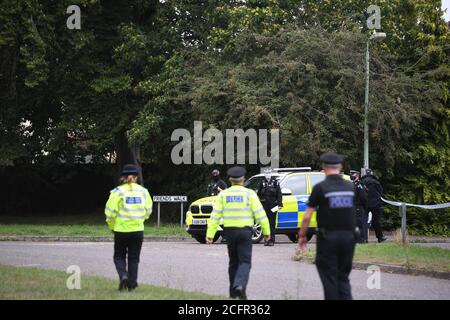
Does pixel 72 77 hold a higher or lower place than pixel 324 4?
lower

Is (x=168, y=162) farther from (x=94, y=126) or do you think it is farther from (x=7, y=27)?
(x=7, y=27)

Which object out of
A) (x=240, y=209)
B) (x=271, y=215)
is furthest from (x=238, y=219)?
(x=271, y=215)

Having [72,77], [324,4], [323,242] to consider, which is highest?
[324,4]

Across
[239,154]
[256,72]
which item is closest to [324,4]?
[256,72]

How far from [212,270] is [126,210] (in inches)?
152

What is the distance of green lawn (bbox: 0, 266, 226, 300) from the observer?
411 inches

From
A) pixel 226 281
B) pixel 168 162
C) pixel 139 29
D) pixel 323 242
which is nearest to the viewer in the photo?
pixel 323 242

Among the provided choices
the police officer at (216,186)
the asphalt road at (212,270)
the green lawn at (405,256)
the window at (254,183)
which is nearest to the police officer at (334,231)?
the asphalt road at (212,270)

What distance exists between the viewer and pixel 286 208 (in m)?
22.1

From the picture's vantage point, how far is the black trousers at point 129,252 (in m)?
11.2

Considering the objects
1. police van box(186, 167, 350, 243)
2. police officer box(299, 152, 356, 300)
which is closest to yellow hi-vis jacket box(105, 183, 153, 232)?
police officer box(299, 152, 356, 300)

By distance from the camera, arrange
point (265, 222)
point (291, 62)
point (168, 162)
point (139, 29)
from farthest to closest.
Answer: point (168, 162)
point (139, 29)
point (291, 62)
point (265, 222)

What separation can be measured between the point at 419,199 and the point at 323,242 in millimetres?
22878

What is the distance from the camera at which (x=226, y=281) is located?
42.9 feet
